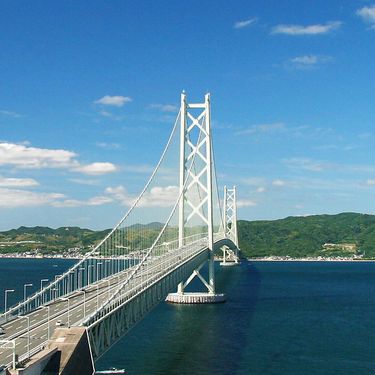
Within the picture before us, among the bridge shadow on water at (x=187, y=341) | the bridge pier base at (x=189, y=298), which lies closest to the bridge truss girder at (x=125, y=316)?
the bridge shadow on water at (x=187, y=341)

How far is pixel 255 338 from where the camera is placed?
39.6m

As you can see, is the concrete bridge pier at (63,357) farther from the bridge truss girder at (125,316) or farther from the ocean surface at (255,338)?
the ocean surface at (255,338)

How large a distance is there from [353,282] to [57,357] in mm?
78408

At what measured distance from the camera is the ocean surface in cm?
3162

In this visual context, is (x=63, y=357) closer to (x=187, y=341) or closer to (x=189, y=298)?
(x=187, y=341)

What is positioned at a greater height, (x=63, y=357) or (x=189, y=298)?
(x=63, y=357)

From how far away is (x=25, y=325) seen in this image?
2520 cm

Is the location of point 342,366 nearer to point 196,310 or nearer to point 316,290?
point 196,310

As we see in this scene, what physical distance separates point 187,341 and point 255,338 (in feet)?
16.1

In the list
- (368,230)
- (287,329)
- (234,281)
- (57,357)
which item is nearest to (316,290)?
(234,281)

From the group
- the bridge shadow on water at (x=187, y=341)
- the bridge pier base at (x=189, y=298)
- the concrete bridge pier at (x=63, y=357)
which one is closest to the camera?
the concrete bridge pier at (x=63, y=357)

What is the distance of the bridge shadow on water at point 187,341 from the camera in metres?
30.9

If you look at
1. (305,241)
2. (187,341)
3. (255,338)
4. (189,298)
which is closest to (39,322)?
(187,341)

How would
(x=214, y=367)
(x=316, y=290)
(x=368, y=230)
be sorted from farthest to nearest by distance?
(x=368, y=230)
(x=316, y=290)
(x=214, y=367)
